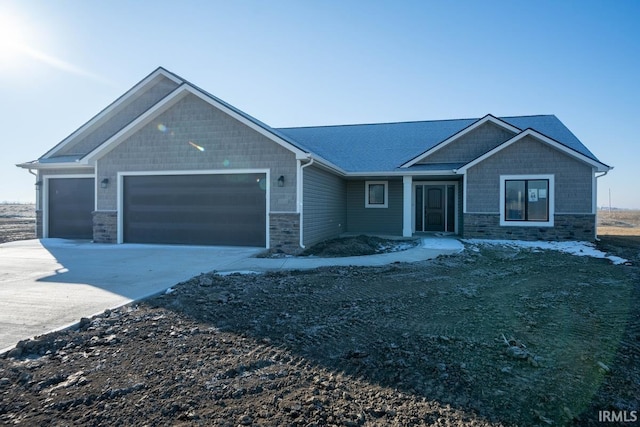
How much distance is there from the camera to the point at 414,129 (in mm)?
19953

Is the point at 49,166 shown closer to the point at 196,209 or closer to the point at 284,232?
the point at 196,209

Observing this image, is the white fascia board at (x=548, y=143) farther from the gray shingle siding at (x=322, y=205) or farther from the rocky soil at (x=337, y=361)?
the rocky soil at (x=337, y=361)

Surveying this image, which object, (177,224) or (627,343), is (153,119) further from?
(627,343)

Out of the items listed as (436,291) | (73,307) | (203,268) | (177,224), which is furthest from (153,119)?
(436,291)

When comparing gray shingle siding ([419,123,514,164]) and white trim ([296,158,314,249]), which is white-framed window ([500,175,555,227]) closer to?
gray shingle siding ([419,123,514,164])

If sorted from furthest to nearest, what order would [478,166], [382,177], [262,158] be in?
[382,177] → [478,166] → [262,158]

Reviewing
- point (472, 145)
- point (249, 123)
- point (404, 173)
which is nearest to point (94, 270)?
point (249, 123)

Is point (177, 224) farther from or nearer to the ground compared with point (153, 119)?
nearer to the ground

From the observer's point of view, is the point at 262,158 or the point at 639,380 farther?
the point at 262,158

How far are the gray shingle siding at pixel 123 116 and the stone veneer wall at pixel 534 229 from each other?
1301 cm

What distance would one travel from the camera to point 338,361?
12.4 ft

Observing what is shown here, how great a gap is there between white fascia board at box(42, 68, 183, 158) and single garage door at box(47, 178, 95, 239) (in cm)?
175

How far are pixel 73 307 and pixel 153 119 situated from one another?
336 inches

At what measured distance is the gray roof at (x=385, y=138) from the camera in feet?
53.9
